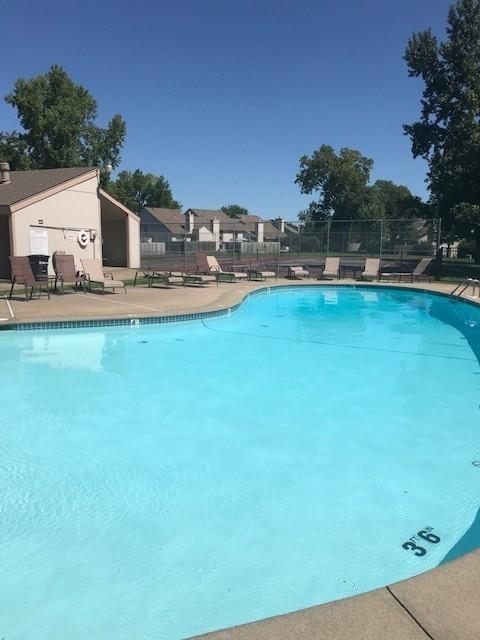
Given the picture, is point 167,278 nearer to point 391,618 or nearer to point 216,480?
point 216,480

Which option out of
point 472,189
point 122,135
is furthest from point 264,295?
point 122,135

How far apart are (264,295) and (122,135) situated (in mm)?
24881

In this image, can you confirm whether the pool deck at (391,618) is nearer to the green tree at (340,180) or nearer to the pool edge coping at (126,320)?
the pool edge coping at (126,320)

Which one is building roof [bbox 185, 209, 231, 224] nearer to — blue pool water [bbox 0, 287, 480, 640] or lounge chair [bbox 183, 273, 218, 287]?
lounge chair [bbox 183, 273, 218, 287]

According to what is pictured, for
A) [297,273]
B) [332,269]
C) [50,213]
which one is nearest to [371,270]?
[332,269]

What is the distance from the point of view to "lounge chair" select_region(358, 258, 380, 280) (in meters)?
19.4

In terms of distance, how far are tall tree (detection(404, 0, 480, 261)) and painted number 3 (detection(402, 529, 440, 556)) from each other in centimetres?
2032

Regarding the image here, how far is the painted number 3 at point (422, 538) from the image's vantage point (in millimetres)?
3363

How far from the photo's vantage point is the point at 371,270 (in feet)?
64.2

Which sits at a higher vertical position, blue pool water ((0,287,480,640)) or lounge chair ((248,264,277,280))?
lounge chair ((248,264,277,280))

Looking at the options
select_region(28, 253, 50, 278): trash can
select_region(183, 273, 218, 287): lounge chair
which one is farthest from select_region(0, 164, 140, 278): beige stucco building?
select_region(183, 273, 218, 287): lounge chair

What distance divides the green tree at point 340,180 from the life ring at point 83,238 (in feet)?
162

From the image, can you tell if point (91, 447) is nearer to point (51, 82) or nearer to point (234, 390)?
point (234, 390)

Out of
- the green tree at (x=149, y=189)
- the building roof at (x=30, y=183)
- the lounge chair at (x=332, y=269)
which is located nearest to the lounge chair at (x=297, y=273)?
the lounge chair at (x=332, y=269)
